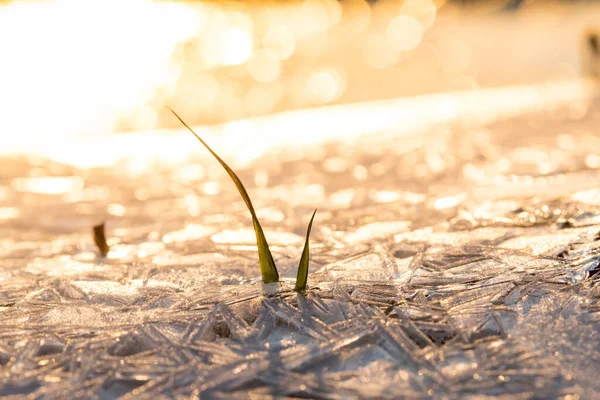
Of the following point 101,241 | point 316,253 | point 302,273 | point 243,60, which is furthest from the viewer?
point 243,60

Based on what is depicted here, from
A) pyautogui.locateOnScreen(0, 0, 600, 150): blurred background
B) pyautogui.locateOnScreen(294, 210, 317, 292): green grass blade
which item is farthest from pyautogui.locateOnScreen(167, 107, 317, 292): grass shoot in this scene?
pyautogui.locateOnScreen(0, 0, 600, 150): blurred background

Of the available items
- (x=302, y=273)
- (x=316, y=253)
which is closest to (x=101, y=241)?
(x=316, y=253)

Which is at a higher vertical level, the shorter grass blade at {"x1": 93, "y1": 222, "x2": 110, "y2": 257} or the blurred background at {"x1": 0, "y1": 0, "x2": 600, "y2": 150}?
the blurred background at {"x1": 0, "y1": 0, "x2": 600, "y2": 150}

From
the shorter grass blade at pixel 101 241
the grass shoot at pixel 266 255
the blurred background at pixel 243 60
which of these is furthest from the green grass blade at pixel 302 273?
the blurred background at pixel 243 60

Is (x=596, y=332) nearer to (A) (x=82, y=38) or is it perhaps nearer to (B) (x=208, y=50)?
(B) (x=208, y=50)

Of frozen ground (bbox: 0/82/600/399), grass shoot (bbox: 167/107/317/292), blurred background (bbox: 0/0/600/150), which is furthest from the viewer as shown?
blurred background (bbox: 0/0/600/150)

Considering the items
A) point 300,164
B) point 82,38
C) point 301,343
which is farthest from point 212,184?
point 82,38

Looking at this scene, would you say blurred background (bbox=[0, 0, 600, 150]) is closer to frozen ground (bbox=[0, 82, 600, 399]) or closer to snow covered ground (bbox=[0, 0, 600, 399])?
snow covered ground (bbox=[0, 0, 600, 399])

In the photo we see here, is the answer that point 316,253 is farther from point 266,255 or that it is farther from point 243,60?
point 243,60
